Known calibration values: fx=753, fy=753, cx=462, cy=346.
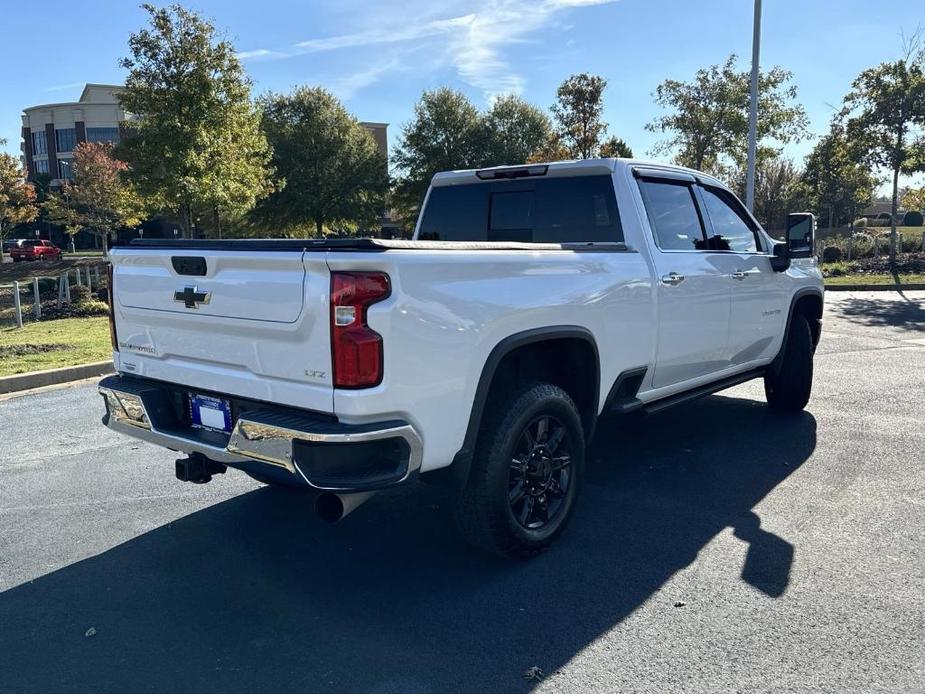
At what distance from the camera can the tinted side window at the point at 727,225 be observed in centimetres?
538

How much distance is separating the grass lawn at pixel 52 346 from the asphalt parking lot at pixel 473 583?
4094 mm

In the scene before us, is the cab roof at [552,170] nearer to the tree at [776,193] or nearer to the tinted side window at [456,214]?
the tinted side window at [456,214]

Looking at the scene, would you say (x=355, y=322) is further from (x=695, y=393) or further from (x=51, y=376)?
(x=51, y=376)

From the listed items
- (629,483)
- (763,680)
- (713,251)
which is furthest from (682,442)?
(763,680)

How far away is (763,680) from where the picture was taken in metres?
2.77

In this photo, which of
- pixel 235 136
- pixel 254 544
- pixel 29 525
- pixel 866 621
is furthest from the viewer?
pixel 235 136

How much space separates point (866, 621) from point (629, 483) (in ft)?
6.21

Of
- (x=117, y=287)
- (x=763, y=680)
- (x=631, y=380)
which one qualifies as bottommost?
(x=763, y=680)

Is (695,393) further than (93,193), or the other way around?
(93,193)

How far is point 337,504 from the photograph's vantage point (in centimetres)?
308

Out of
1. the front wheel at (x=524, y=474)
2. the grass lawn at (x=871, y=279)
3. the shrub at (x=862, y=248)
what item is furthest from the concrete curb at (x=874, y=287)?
the front wheel at (x=524, y=474)

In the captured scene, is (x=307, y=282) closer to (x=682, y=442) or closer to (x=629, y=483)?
(x=629, y=483)

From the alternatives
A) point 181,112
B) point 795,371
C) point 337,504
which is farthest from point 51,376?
point 181,112

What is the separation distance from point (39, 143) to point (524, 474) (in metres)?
90.2
